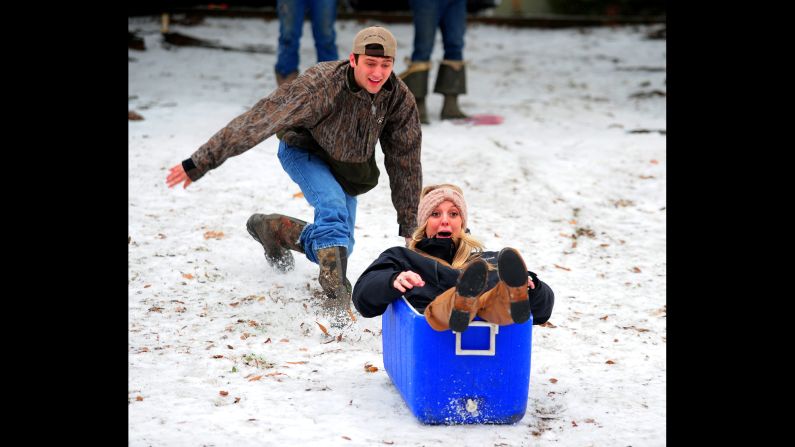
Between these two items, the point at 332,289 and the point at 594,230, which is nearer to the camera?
the point at 332,289

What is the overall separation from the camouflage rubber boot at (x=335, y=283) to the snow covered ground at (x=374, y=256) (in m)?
0.12

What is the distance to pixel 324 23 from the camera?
8.62 metres

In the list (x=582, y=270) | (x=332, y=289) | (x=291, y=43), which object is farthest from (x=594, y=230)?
(x=291, y=43)

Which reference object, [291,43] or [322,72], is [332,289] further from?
[291,43]

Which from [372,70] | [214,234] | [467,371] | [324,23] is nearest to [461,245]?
[467,371]

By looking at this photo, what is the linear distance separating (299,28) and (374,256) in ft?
10.5

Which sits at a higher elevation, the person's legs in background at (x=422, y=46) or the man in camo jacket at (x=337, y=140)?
the person's legs in background at (x=422, y=46)

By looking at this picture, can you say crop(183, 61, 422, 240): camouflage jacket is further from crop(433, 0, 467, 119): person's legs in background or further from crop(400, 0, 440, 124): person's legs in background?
crop(433, 0, 467, 119): person's legs in background

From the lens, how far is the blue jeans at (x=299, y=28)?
28.3 ft

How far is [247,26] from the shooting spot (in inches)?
533

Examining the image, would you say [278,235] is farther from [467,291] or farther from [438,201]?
[467,291]

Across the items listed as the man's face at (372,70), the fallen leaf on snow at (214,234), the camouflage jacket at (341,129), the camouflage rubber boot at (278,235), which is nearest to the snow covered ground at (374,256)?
the fallen leaf on snow at (214,234)

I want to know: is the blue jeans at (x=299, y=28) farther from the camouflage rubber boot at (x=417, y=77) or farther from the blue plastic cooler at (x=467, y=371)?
the blue plastic cooler at (x=467, y=371)
